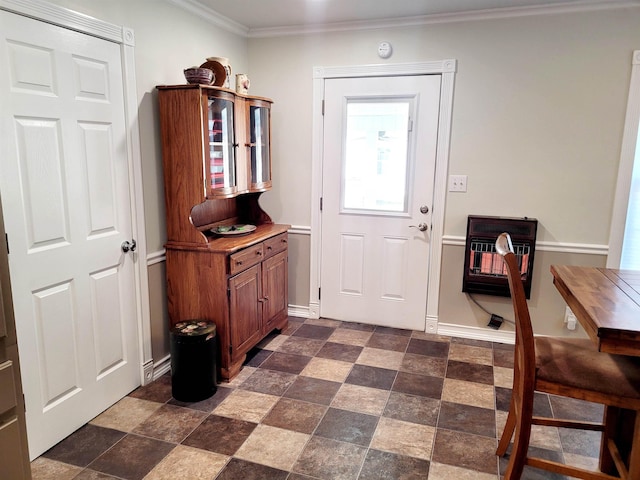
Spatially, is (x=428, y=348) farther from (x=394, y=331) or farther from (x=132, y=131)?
(x=132, y=131)

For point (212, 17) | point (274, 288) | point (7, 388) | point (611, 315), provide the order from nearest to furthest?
point (7, 388) → point (611, 315) → point (212, 17) → point (274, 288)

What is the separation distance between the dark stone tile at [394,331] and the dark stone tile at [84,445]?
2098 millimetres

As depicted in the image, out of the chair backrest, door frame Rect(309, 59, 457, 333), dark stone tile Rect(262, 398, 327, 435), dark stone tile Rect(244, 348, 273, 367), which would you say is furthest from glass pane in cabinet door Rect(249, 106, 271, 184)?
the chair backrest

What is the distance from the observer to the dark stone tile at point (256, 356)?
3.17 m

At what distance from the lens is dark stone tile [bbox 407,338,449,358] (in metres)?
3.36

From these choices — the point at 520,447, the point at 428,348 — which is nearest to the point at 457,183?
the point at 428,348

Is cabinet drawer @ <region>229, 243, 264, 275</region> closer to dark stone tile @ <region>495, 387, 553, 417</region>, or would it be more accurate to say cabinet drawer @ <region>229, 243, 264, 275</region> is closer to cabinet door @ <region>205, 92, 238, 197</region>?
cabinet door @ <region>205, 92, 238, 197</region>

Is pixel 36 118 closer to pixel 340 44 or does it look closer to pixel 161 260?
pixel 161 260

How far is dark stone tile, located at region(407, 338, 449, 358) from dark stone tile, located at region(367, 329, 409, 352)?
0.17 ft

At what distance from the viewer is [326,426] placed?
2.45 metres

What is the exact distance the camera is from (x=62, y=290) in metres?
2.24

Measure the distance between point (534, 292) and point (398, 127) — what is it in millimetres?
1634

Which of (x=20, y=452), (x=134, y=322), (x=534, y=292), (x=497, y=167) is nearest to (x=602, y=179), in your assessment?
(x=497, y=167)

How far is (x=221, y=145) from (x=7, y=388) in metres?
1.87
